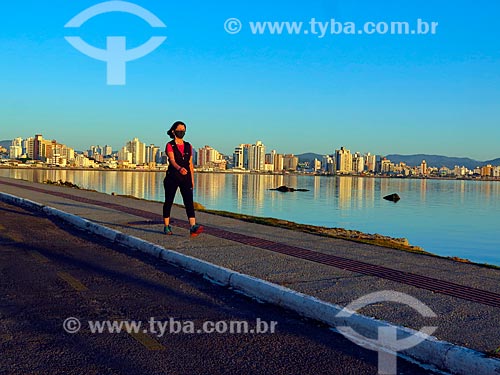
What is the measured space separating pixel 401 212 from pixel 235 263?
41.5 meters

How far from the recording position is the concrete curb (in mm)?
4621

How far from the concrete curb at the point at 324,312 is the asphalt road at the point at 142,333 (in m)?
0.18

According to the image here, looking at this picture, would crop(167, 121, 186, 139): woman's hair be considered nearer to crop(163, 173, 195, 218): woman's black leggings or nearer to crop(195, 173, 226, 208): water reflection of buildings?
crop(163, 173, 195, 218): woman's black leggings

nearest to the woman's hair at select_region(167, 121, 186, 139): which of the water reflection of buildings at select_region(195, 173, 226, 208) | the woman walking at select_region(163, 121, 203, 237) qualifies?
the woman walking at select_region(163, 121, 203, 237)

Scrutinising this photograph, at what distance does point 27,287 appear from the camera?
23.7ft

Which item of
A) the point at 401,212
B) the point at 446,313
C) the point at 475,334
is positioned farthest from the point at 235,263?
the point at 401,212

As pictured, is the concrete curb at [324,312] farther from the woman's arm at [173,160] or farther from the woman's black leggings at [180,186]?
the woman's arm at [173,160]

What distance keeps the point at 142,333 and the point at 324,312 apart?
1.91 meters

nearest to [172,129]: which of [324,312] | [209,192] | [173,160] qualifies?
[173,160]

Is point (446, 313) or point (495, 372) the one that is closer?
point (495, 372)

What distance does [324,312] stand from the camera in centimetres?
602

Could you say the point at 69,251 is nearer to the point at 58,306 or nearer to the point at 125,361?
the point at 58,306

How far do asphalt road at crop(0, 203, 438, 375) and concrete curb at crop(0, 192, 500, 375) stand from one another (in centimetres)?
18

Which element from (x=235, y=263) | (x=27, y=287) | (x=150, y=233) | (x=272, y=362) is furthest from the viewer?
(x=150, y=233)
